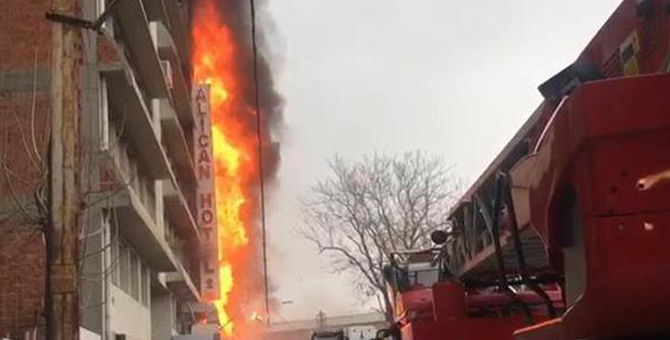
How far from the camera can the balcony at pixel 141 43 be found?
→ 854 inches

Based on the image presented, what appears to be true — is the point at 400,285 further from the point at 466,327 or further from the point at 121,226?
the point at 121,226

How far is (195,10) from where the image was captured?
4325cm

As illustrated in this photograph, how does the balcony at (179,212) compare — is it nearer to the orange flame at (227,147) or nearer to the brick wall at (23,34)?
the orange flame at (227,147)

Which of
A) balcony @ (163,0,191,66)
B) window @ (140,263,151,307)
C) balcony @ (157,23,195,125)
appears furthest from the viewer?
balcony @ (163,0,191,66)

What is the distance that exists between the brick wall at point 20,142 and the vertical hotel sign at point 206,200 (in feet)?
62.0

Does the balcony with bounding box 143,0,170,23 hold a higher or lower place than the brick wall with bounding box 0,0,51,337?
higher

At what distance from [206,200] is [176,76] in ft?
19.9

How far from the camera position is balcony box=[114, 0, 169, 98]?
2169 cm

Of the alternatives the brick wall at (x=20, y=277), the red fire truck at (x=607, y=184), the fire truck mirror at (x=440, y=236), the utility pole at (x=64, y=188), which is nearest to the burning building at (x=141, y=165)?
the brick wall at (x=20, y=277)

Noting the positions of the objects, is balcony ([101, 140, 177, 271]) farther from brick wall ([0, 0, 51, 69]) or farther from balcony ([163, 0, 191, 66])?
balcony ([163, 0, 191, 66])

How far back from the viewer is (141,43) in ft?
76.4

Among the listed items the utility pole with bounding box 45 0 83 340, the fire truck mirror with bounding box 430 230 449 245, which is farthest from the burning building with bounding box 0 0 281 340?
the fire truck mirror with bounding box 430 230 449 245

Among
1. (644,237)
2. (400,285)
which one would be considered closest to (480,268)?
(644,237)

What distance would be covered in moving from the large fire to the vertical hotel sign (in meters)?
3.70
